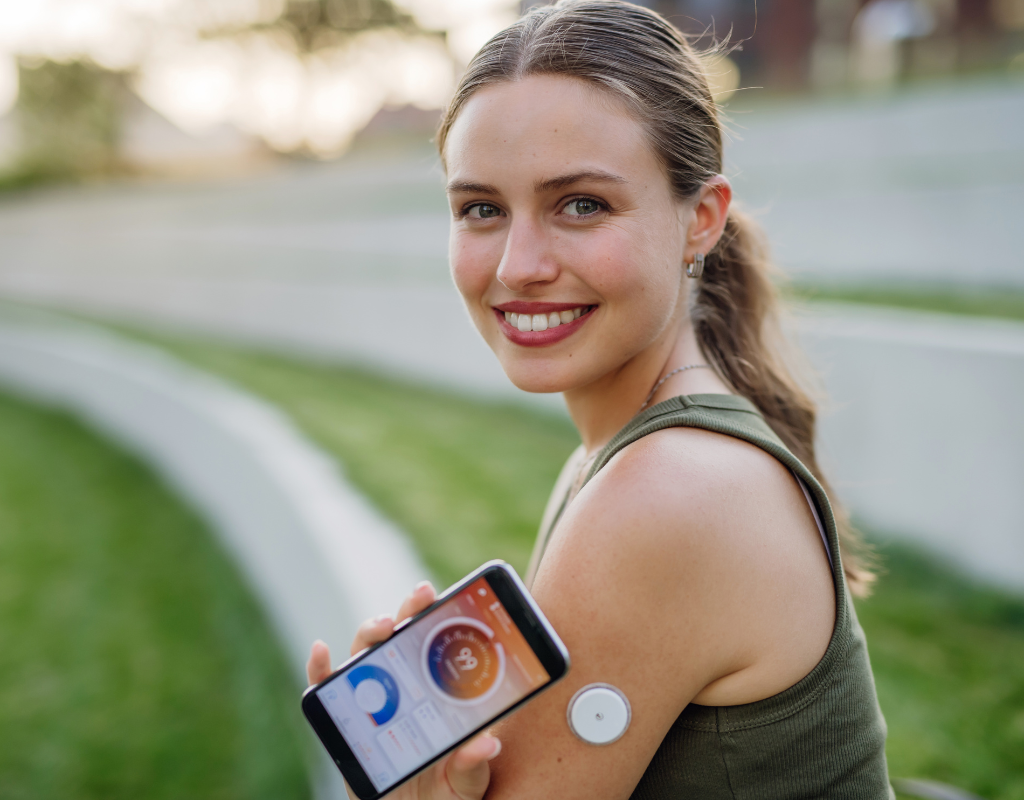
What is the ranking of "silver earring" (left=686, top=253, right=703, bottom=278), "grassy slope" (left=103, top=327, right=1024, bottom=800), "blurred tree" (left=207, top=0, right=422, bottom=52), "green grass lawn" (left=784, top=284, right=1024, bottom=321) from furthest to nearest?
"blurred tree" (left=207, top=0, right=422, bottom=52)
"green grass lawn" (left=784, top=284, right=1024, bottom=321)
"grassy slope" (left=103, top=327, right=1024, bottom=800)
"silver earring" (left=686, top=253, right=703, bottom=278)

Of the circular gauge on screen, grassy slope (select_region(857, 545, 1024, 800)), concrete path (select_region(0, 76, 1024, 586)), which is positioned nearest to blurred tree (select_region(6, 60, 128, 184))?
concrete path (select_region(0, 76, 1024, 586))

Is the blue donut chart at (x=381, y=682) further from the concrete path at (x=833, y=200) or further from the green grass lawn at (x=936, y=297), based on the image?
the green grass lawn at (x=936, y=297)

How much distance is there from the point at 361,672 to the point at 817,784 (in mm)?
703

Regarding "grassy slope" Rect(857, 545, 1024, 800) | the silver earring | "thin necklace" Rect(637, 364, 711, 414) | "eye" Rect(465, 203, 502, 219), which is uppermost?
"eye" Rect(465, 203, 502, 219)

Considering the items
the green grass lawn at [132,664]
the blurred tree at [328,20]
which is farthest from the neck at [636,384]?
the blurred tree at [328,20]

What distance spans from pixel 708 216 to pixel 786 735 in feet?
2.97

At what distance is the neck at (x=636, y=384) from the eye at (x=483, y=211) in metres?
0.38

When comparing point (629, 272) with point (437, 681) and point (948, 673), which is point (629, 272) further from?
point (948, 673)

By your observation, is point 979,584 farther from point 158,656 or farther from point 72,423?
point 72,423

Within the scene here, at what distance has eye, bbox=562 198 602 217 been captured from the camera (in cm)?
138

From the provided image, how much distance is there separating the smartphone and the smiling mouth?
1.54 ft

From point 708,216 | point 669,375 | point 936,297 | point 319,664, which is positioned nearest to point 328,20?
point 936,297

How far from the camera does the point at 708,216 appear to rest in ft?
5.20

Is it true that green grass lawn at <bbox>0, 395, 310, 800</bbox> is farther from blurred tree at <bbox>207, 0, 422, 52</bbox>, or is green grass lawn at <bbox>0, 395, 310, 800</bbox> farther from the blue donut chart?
blurred tree at <bbox>207, 0, 422, 52</bbox>
